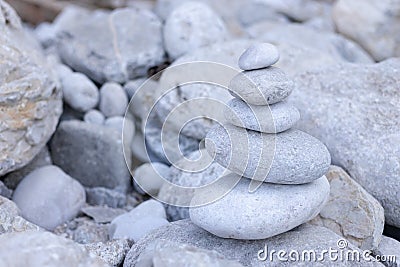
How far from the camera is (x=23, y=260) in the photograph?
1.42m

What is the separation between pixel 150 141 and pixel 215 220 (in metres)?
1.22

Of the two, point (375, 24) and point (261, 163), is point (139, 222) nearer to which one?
point (261, 163)

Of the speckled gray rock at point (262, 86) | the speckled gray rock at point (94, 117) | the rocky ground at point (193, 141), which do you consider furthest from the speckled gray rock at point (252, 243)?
the speckled gray rock at point (94, 117)

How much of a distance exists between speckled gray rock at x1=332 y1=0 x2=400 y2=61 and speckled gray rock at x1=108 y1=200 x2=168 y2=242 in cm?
227

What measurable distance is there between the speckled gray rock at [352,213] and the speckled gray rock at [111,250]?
75 cm

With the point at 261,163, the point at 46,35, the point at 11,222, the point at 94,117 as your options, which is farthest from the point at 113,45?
the point at 261,163

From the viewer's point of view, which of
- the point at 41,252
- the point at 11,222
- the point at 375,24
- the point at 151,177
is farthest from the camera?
the point at 375,24

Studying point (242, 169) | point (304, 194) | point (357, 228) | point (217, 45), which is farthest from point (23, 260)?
point (217, 45)

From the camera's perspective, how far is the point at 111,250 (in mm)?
1956

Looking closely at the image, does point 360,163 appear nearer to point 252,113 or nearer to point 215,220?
point 252,113

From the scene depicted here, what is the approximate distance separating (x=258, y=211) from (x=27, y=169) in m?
1.33

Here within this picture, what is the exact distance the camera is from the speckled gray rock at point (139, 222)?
2215 millimetres

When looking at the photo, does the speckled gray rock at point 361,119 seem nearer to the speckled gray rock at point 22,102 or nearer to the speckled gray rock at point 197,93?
the speckled gray rock at point 197,93

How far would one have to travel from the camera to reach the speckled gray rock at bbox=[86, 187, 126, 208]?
2.64 m
